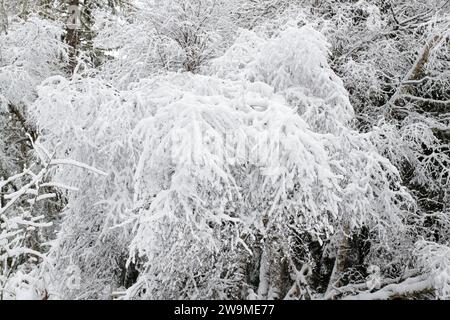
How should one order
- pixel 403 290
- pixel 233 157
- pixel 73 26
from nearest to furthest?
Answer: 1. pixel 233 157
2. pixel 403 290
3. pixel 73 26

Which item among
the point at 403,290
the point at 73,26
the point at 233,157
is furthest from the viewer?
the point at 73,26

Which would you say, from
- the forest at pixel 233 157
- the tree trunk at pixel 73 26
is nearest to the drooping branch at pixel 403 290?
the forest at pixel 233 157

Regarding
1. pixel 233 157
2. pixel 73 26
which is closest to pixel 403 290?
pixel 233 157

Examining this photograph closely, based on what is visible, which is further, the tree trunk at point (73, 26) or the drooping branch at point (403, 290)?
the tree trunk at point (73, 26)

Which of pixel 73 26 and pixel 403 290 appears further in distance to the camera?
pixel 73 26

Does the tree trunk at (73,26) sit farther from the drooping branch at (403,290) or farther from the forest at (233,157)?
the drooping branch at (403,290)

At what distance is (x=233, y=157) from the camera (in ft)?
13.4

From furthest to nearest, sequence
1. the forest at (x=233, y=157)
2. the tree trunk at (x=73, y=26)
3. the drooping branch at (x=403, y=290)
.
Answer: the tree trunk at (x=73, y=26) < the drooping branch at (x=403, y=290) < the forest at (x=233, y=157)

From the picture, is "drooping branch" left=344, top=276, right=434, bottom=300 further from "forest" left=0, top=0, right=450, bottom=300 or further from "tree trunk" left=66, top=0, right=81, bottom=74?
"tree trunk" left=66, top=0, right=81, bottom=74

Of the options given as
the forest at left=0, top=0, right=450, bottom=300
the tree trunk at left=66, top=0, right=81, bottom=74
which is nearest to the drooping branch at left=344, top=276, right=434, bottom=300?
the forest at left=0, top=0, right=450, bottom=300

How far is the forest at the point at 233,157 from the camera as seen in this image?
393 centimetres

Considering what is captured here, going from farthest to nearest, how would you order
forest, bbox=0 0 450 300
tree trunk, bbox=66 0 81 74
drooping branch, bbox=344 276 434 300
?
tree trunk, bbox=66 0 81 74, drooping branch, bbox=344 276 434 300, forest, bbox=0 0 450 300

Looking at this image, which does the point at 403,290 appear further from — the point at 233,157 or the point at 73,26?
the point at 73,26

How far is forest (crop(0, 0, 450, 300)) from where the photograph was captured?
12.9 ft
